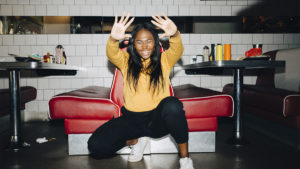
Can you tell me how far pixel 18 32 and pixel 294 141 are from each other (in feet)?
12.9

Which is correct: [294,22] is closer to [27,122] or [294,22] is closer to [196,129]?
[196,129]

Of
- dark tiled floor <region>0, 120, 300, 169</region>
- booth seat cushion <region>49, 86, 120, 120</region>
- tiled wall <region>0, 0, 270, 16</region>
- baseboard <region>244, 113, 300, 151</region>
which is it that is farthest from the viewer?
tiled wall <region>0, 0, 270, 16</region>

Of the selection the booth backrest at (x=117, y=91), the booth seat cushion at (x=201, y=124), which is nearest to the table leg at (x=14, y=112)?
the booth backrest at (x=117, y=91)

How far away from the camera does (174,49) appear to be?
165 centimetres

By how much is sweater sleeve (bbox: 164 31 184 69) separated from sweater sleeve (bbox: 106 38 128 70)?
1.13 feet

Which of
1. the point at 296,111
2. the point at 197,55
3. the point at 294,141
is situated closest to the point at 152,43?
the point at 296,111

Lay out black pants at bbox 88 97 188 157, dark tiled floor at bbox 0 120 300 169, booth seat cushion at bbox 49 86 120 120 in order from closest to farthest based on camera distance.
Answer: black pants at bbox 88 97 188 157 → dark tiled floor at bbox 0 120 300 169 → booth seat cushion at bbox 49 86 120 120

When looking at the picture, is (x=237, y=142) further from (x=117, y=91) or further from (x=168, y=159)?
(x=117, y=91)

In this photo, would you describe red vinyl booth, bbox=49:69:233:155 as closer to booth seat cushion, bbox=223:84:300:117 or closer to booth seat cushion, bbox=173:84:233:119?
booth seat cushion, bbox=173:84:233:119

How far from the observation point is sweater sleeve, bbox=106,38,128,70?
158 cm

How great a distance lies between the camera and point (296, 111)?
6.22 ft

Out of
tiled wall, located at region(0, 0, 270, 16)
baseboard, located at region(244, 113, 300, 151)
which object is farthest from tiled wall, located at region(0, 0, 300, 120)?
baseboard, located at region(244, 113, 300, 151)

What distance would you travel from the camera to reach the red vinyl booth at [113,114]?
6.06 ft

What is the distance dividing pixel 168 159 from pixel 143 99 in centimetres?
63
